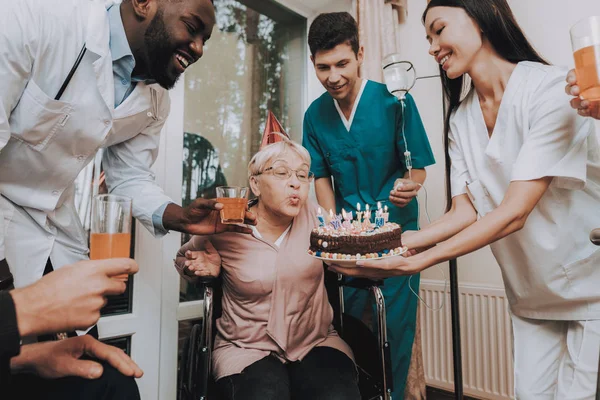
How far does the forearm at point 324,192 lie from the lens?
2111 mm

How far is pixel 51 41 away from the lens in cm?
111

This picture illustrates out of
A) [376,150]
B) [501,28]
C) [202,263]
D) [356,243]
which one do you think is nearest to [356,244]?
[356,243]

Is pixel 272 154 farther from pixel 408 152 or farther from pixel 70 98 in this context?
pixel 70 98

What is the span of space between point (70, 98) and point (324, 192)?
1251 mm

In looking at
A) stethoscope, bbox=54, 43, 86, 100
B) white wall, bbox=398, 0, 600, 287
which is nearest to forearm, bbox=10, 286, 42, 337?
stethoscope, bbox=54, 43, 86, 100

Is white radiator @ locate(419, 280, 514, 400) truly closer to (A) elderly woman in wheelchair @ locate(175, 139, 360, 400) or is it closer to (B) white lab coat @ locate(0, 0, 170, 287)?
(A) elderly woman in wheelchair @ locate(175, 139, 360, 400)

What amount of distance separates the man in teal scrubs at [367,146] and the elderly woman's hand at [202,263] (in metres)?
0.70

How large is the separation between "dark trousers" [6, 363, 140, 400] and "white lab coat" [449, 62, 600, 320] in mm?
1214

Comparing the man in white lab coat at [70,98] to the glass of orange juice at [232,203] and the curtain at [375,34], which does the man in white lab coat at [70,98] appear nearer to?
the glass of orange juice at [232,203]

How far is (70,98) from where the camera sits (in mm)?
1187

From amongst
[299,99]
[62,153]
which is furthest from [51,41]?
[299,99]

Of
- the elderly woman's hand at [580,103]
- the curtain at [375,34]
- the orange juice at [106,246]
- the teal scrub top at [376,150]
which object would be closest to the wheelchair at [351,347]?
the teal scrub top at [376,150]

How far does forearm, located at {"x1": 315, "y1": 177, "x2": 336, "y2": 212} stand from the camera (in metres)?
2.11

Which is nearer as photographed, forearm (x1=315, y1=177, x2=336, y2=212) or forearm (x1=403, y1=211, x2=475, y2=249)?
forearm (x1=403, y1=211, x2=475, y2=249)
